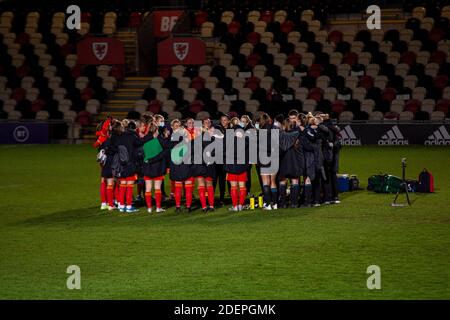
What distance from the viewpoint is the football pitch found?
10.7 metres

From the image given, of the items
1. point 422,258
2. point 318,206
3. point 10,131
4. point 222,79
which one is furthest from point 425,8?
point 422,258

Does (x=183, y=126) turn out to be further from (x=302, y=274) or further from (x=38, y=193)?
(x=302, y=274)

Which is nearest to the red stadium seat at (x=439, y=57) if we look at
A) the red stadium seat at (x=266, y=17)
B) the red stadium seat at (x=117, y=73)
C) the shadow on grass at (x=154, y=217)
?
the red stadium seat at (x=266, y=17)

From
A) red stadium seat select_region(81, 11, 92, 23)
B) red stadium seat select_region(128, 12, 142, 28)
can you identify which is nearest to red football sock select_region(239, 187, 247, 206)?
red stadium seat select_region(128, 12, 142, 28)

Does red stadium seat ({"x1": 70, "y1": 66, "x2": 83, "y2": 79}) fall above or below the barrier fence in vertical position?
above

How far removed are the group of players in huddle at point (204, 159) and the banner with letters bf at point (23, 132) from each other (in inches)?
753

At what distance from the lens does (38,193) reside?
20797 mm

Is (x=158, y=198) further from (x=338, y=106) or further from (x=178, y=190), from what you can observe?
(x=338, y=106)

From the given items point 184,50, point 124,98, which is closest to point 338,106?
point 184,50

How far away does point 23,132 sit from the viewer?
3612cm

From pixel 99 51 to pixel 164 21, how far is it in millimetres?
3993

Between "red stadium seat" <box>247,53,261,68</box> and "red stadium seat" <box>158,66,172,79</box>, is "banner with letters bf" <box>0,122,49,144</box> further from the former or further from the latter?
"red stadium seat" <box>247,53,261,68</box>

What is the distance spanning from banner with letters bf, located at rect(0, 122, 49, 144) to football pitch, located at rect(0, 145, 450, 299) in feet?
51.4

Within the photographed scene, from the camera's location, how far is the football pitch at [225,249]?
10688 millimetres
